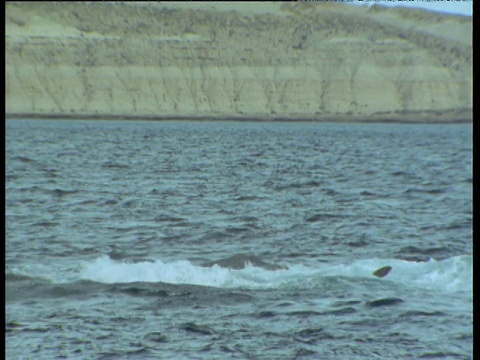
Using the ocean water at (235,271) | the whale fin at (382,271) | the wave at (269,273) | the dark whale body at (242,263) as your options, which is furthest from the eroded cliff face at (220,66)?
the whale fin at (382,271)

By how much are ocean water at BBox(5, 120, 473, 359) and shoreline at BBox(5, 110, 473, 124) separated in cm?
9098

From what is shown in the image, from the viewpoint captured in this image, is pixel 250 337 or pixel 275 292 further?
pixel 275 292

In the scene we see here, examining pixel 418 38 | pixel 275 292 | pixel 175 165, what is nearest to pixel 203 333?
pixel 275 292

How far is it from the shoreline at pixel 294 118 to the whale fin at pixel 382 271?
108 meters

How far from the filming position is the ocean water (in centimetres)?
950

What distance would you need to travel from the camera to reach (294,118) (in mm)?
124188

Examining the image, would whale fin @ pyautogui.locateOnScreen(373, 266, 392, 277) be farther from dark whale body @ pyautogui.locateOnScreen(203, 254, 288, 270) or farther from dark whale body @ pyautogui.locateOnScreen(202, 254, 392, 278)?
dark whale body @ pyautogui.locateOnScreen(203, 254, 288, 270)

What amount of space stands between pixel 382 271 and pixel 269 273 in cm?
170

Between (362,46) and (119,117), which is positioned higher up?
(362,46)

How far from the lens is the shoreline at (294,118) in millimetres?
119062

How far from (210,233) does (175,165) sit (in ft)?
72.4

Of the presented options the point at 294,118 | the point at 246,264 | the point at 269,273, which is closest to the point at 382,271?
the point at 269,273

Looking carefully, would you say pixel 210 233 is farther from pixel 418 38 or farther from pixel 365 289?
pixel 418 38

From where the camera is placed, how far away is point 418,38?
466 feet
